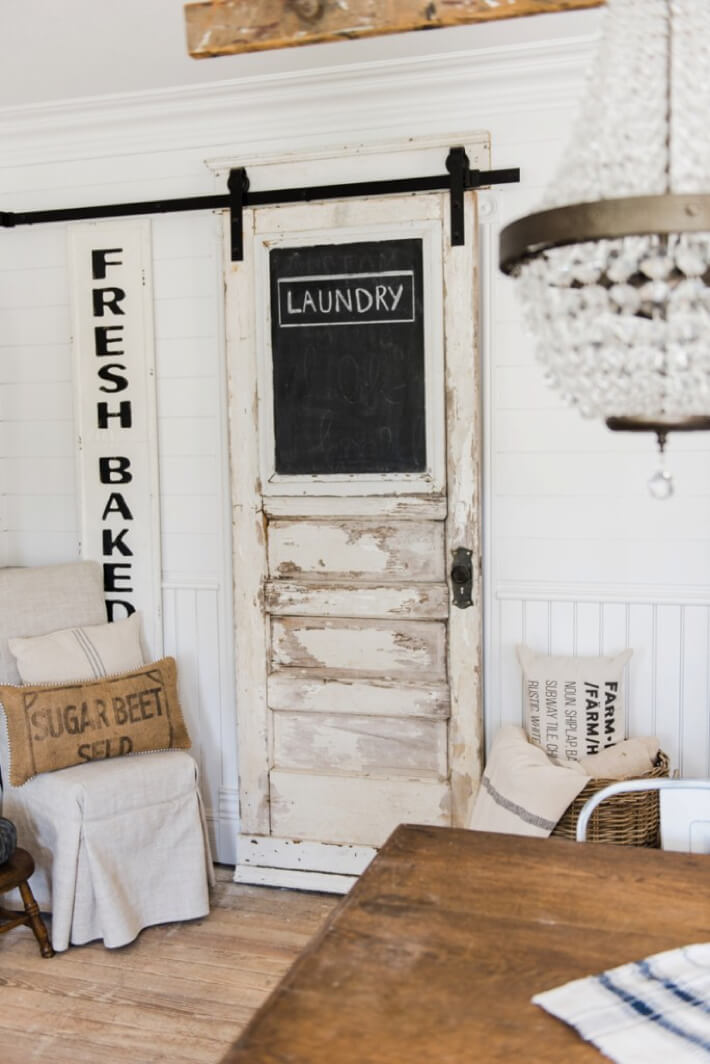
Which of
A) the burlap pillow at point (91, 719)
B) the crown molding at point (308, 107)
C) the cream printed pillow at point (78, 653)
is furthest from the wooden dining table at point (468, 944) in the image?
the crown molding at point (308, 107)

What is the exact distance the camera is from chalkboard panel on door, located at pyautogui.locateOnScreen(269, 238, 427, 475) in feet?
11.1

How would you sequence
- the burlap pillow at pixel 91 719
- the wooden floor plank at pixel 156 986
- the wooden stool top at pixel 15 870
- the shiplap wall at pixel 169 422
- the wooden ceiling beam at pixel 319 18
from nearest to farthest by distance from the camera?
the wooden ceiling beam at pixel 319 18 < the wooden floor plank at pixel 156 986 < the wooden stool top at pixel 15 870 < the burlap pillow at pixel 91 719 < the shiplap wall at pixel 169 422

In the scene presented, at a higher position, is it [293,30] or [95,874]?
[293,30]

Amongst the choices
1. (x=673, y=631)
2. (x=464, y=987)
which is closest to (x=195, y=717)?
(x=673, y=631)

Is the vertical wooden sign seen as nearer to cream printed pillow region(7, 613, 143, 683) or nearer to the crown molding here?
cream printed pillow region(7, 613, 143, 683)

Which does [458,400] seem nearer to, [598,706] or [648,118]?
[598,706]

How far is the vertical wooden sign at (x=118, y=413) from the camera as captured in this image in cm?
375

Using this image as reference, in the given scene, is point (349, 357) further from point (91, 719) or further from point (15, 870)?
point (15, 870)

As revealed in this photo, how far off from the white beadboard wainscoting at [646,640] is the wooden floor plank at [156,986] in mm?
1157

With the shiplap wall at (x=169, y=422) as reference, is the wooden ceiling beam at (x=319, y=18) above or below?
above

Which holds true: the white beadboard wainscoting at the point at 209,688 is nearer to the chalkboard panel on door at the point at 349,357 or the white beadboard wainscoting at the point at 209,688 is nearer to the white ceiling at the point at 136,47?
the chalkboard panel on door at the point at 349,357

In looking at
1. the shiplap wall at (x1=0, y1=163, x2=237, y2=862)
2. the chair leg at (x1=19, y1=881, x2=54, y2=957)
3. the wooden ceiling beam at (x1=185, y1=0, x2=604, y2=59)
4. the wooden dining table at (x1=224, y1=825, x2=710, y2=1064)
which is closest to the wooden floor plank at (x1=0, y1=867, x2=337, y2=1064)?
the chair leg at (x1=19, y1=881, x2=54, y2=957)

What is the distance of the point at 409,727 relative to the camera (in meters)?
3.49

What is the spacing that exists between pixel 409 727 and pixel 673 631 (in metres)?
0.93
